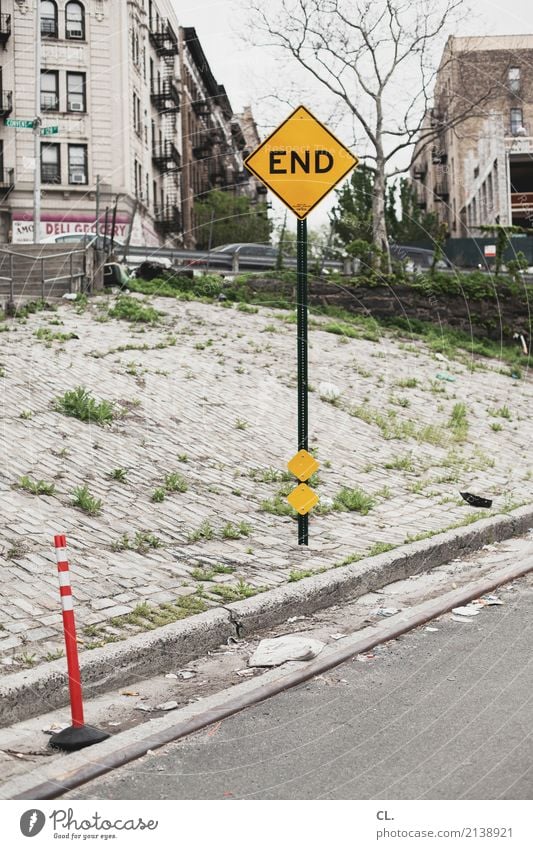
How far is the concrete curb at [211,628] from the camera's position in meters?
4.80

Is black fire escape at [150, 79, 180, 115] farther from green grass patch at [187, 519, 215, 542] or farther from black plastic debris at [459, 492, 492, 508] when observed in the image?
green grass patch at [187, 519, 215, 542]

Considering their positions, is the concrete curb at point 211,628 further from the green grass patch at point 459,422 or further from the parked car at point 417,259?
the parked car at point 417,259

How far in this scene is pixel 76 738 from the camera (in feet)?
14.0

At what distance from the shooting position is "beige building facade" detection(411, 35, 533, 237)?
22812 mm

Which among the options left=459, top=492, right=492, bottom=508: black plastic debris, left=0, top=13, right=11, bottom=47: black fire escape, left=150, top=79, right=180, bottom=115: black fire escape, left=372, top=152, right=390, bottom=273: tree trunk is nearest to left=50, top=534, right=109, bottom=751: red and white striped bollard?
left=459, top=492, right=492, bottom=508: black plastic debris

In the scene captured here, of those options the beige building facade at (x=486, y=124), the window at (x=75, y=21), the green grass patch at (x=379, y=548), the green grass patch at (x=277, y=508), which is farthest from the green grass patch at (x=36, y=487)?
the window at (x=75, y=21)

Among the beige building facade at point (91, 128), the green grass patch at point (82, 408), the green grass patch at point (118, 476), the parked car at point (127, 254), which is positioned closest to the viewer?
the green grass patch at point (118, 476)

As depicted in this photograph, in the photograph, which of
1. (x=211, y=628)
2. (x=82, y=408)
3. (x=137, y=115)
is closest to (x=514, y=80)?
(x=137, y=115)

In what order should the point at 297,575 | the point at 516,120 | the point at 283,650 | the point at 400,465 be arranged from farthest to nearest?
the point at 516,120 → the point at 400,465 → the point at 297,575 → the point at 283,650

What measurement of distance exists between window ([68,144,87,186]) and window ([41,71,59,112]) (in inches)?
71.7

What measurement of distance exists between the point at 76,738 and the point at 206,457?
21.4 ft

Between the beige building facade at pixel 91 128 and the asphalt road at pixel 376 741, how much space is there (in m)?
32.1

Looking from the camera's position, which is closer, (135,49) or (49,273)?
(49,273)

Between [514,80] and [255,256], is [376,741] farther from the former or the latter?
[514,80]
